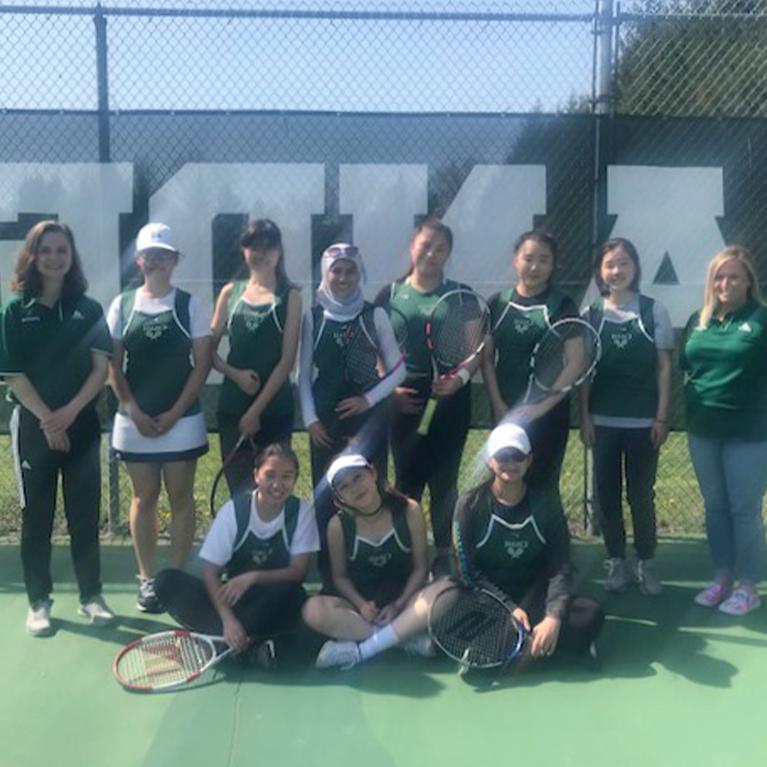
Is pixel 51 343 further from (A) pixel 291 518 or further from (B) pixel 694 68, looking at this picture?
(B) pixel 694 68

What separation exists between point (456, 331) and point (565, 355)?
19.2 inches

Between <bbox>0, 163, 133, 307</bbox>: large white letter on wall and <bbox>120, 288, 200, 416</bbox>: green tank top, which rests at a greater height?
<bbox>0, 163, 133, 307</bbox>: large white letter on wall

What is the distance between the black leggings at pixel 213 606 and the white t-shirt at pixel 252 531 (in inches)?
5.3

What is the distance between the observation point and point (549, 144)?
5402mm

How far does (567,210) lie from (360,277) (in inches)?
62.0

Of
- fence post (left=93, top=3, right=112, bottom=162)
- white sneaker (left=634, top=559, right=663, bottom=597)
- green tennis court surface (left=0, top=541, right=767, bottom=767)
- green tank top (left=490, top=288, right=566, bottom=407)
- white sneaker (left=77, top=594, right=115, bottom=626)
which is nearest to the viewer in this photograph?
green tennis court surface (left=0, top=541, right=767, bottom=767)

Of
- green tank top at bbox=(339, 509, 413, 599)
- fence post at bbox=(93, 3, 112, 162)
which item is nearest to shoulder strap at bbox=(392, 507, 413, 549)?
green tank top at bbox=(339, 509, 413, 599)

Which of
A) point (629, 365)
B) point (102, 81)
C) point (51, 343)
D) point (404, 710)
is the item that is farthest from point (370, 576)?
point (102, 81)

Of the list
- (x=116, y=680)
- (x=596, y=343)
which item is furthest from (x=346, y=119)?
(x=116, y=680)

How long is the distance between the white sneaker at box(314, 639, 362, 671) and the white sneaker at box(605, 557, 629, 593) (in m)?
1.45

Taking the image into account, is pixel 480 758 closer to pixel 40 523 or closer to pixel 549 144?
pixel 40 523

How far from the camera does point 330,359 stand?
4445 millimetres

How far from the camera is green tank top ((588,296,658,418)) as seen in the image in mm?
4578

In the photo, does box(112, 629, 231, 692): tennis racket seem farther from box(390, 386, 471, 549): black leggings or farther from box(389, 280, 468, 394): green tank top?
box(389, 280, 468, 394): green tank top
